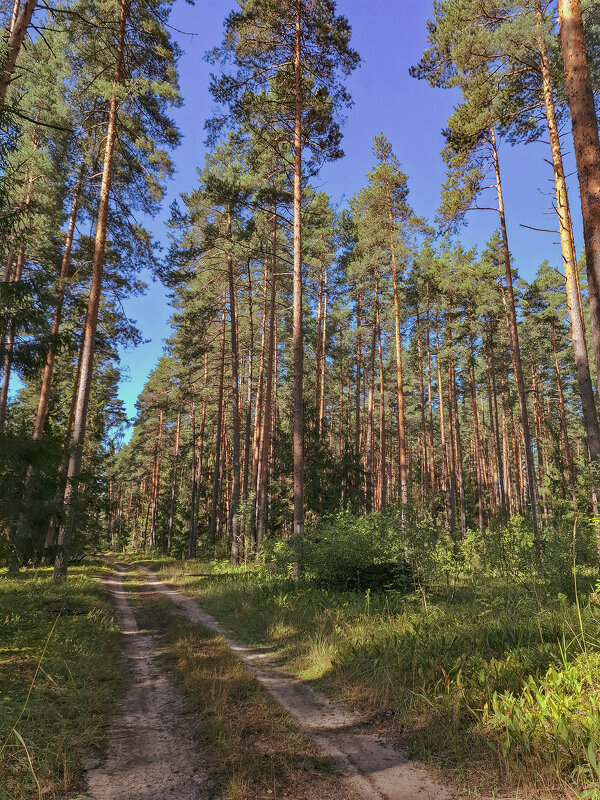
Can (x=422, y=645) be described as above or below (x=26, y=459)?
below

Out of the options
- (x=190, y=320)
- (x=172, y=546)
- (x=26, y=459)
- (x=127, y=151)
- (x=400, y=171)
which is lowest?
(x=172, y=546)

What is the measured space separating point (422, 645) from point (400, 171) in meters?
20.0

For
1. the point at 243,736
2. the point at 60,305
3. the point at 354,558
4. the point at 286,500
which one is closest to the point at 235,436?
the point at 286,500

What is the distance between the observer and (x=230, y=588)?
1232 centimetres

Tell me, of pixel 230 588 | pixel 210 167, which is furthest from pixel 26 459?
pixel 210 167

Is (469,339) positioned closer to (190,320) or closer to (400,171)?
(400,171)

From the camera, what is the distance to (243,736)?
394cm

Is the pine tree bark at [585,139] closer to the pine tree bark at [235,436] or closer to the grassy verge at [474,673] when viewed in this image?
the grassy verge at [474,673]

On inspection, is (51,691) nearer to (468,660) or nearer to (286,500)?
(468,660)

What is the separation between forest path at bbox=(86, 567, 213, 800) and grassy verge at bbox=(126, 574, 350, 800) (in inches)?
6.2

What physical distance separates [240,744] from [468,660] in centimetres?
262

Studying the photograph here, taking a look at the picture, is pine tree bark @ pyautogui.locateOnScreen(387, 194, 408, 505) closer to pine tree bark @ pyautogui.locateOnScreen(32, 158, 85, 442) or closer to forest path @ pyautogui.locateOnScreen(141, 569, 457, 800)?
Answer: pine tree bark @ pyautogui.locateOnScreen(32, 158, 85, 442)

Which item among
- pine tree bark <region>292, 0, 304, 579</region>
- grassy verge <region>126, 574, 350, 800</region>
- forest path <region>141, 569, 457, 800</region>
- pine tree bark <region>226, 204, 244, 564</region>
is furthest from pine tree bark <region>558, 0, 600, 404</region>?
pine tree bark <region>226, 204, 244, 564</region>

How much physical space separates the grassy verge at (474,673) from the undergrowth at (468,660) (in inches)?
0.5
